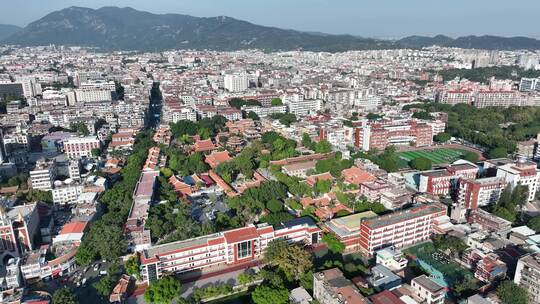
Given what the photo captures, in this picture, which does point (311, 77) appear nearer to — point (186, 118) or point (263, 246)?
point (186, 118)

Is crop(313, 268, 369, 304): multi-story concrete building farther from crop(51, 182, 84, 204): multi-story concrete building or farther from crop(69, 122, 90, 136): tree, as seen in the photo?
crop(69, 122, 90, 136): tree

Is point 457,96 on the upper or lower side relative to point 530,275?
upper

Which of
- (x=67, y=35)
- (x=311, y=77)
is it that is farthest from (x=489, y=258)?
(x=67, y=35)

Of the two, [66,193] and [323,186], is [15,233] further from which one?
[323,186]

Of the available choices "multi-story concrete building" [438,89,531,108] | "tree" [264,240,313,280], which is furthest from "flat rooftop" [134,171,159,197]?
"multi-story concrete building" [438,89,531,108]

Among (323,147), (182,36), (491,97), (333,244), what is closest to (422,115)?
(491,97)

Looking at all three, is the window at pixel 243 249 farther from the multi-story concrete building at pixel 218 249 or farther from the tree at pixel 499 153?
the tree at pixel 499 153

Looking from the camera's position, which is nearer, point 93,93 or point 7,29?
point 93,93
